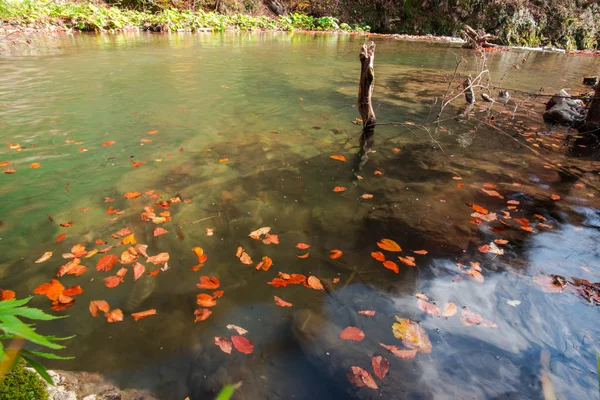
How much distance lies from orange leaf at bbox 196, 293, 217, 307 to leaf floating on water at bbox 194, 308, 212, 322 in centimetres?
5

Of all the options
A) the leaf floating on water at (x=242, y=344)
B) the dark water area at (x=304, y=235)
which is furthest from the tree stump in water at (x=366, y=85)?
the leaf floating on water at (x=242, y=344)

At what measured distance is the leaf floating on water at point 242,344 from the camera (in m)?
2.15

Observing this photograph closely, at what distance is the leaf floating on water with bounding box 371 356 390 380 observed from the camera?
6.71 ft

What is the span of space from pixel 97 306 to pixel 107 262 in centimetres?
48

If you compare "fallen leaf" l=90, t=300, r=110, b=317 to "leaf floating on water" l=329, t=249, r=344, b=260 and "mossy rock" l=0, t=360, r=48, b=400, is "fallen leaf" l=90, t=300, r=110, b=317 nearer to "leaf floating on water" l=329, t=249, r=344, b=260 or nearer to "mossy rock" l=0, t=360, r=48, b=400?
"mossy rock" l=0, t=360, r=48, b=400

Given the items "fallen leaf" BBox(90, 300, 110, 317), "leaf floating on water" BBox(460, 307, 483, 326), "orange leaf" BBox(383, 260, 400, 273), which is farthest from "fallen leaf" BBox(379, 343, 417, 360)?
"fallen leaf" BBox(90, 300, 110, 317)

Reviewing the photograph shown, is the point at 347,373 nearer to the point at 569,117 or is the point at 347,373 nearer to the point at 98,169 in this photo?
the point at 98,169

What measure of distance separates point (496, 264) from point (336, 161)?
8.17 feet

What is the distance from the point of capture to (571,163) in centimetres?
512

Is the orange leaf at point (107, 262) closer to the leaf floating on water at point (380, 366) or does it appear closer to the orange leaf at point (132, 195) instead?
the orange leaf at point (132, 195)

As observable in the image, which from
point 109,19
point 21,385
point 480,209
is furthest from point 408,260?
point 109,19

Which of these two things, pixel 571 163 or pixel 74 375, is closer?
pixel 74 375

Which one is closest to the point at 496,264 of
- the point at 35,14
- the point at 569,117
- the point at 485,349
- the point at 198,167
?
the point at 485,349

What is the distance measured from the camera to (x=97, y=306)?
238 centimetres
